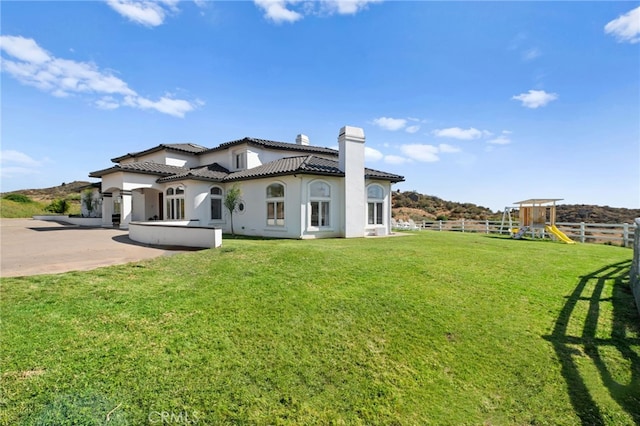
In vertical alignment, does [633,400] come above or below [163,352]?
below

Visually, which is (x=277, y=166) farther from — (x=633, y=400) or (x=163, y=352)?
(x=633, y=400)

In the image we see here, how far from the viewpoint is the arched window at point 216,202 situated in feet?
67.1

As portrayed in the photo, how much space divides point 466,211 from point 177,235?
47.9m

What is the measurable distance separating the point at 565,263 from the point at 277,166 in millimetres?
14776

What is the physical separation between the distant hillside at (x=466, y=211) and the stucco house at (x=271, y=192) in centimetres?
2388

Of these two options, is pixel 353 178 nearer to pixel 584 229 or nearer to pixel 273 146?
pixel 273 146

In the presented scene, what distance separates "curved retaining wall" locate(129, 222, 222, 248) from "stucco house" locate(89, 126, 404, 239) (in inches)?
150

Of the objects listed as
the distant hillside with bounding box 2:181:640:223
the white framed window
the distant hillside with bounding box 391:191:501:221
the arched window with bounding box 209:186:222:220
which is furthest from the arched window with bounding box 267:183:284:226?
the distant hillside with bounding box 391:191:501:221

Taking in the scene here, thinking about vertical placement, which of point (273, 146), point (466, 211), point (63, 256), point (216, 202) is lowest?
point (63, 256)

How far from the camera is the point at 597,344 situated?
18.0 ft

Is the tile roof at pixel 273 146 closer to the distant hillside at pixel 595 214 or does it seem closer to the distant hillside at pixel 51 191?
the distant hillside at pixel 595 214

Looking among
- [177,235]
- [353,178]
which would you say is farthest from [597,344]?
[177,235]

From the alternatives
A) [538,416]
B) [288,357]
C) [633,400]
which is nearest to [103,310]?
[288,357]

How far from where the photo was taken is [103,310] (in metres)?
5.80
